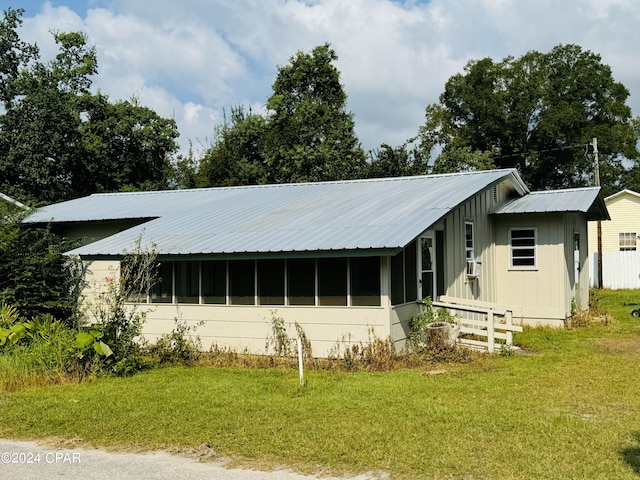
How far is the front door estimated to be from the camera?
13555mm

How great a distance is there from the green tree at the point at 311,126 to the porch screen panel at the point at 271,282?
2044cm

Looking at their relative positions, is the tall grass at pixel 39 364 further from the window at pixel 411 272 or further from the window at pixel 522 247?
the window at pixel 522 247

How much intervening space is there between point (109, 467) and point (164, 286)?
8.12 m

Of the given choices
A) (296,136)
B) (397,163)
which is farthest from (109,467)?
(296,136)

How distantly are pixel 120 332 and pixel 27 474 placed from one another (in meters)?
5.51

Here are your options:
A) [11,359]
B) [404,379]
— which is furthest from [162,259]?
[404,379]

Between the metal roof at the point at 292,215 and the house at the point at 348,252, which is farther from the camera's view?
the metal roof at the point at 292,215

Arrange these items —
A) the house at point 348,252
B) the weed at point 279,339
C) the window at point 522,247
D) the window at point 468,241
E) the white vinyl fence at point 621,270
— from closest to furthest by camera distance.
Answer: the house at point 348,252 → the weed at point 279,339 → the window at point 468,241 → the window at point 522,247 → the white vinyl fence at point 621,270

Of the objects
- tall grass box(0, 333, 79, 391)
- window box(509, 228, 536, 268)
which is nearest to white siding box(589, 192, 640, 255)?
window box(509, 228, 536, 268)

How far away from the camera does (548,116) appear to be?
42.9 m

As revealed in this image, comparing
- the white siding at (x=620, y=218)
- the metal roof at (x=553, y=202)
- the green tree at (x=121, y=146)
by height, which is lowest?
the metal roof at (x=553, y=202)

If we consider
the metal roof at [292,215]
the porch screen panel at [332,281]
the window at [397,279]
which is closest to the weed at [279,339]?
the porch screen panel at [332,281]

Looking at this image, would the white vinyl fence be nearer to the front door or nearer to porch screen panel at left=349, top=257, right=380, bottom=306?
the front door

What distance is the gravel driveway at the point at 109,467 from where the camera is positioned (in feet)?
19.6
